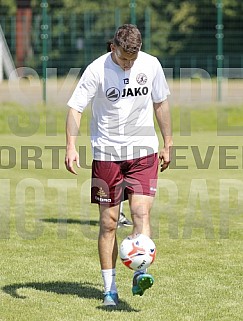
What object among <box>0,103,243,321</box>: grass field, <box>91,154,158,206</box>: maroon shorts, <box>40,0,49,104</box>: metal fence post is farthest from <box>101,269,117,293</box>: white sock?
<box>40,0,49,104</box>: metal fence post

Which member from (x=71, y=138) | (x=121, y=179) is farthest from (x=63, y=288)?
(x=71, y=138)

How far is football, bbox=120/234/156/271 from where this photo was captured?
7.14 meters

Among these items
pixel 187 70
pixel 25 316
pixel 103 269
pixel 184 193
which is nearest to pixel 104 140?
pixel 103 269

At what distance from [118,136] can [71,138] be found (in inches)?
14.6

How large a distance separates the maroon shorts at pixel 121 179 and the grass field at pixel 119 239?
863 mm

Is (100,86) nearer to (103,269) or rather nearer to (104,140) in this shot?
(104,140)

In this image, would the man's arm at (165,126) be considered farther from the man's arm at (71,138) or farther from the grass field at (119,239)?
the grass field at (119,239)

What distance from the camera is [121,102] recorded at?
23.9ft

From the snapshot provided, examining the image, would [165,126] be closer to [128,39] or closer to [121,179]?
[121,179]

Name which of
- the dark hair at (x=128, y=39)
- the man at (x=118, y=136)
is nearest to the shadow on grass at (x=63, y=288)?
the man at (x=118, y=136)

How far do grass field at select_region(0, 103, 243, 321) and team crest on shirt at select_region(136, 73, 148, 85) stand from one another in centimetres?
175

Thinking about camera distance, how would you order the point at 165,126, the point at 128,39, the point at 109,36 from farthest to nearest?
the point at 109,36
the point at 165,126
the point at 128,39

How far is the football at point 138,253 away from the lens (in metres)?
7.14

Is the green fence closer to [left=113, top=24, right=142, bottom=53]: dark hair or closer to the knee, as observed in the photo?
the knee
